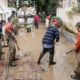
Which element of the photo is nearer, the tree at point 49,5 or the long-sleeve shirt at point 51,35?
the long-sleeve shirt at point 51,35

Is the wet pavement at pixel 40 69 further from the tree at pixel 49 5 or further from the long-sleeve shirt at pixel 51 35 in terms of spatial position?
the tree at pixel 49 5

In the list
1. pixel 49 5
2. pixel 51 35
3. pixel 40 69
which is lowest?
pixel 40 69

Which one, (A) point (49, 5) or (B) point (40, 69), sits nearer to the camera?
(B) point (40, 69)

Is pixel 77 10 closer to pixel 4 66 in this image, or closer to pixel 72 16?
pixel 72 16

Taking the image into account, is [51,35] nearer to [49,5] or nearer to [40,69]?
[40,69]

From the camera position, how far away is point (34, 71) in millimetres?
6184

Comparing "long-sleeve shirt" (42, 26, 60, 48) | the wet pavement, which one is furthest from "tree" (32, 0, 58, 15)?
"long-sleeve shirt" (42, 26, 60, 48)

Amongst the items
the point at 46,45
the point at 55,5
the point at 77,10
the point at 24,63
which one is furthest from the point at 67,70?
the point at 55,5

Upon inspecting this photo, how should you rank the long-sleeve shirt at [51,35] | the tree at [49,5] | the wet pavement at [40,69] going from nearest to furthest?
the wet pavement at [40,69] → the long-sleeve shirt at [51,35] → the tree at [49,5]

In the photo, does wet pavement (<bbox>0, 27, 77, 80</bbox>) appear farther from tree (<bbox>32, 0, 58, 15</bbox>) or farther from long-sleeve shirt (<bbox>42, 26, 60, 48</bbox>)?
tree (<bbox>32, 0, 58, 15</bbox>)

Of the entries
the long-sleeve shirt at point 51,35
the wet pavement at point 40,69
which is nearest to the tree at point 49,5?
the wet pavement at point 40,69

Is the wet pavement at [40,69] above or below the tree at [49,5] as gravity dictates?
below

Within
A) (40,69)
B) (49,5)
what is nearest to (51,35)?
(40,69)

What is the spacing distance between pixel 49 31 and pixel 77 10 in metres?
6.52
